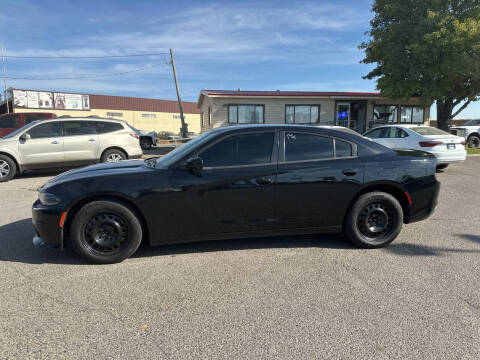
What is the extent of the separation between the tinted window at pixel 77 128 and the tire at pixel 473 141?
1941 centimetres

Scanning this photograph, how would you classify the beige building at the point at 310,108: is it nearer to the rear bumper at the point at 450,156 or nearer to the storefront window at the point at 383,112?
the storefront window at the point at 383,112

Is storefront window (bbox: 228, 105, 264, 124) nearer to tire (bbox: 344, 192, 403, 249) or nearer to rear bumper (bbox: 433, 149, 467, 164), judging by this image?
rear bumper (bbox: 433, 149, 467, 164)

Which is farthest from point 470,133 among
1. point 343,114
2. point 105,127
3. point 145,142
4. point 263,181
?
point 263,181

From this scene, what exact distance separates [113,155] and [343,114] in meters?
17.2

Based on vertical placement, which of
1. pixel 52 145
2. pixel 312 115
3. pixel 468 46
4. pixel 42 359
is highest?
pixel 468 46

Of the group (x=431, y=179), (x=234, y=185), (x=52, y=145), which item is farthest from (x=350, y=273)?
(x=52, y=145)

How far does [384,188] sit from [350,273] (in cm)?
134

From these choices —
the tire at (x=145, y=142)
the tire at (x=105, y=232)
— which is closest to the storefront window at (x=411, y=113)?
the tire at (x=145, y=142)

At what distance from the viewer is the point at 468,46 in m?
15.6

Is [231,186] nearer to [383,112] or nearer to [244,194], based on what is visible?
[244,194]

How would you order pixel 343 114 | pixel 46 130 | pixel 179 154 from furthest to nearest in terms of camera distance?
pixel 343 114 < pixel 46 130 < pixel 179 154

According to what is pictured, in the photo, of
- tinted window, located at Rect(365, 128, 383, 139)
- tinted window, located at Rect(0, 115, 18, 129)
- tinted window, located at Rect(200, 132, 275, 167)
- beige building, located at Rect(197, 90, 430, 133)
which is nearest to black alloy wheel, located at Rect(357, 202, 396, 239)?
tinted window, located at Rect(200, 132, 275, 167)

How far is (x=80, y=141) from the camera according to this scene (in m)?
9.00

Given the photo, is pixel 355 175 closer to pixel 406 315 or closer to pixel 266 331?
pixel 406 315
